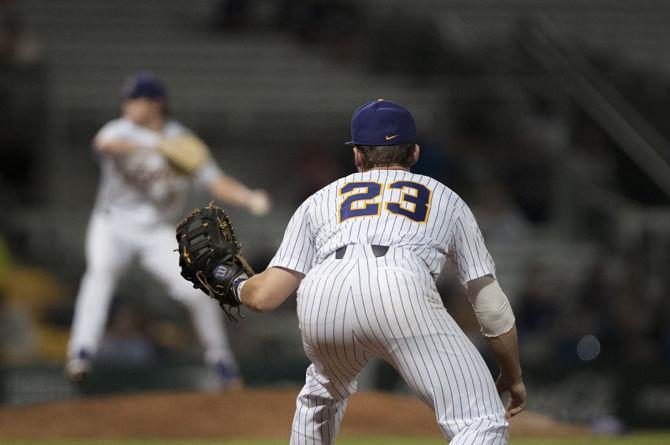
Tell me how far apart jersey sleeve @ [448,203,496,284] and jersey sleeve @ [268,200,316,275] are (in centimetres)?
52

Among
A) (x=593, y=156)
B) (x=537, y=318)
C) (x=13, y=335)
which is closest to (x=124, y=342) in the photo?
(x=13, y=335)

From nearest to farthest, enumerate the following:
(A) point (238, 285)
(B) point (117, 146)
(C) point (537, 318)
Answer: (A) point (238, 285), (B) point (117, 146), (C) point (537, 318)

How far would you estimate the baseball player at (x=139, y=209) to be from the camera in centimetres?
890

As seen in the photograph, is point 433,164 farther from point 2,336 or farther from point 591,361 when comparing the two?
point 2,336

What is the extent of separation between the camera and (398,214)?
4.35 m

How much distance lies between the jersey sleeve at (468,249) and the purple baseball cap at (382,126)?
0.35m

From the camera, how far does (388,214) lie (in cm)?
435

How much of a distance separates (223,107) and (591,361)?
5.97 meters

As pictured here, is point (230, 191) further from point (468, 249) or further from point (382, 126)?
point (468, 249)

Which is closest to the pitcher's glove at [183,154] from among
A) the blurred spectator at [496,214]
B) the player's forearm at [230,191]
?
the player's forearm at [230,191]

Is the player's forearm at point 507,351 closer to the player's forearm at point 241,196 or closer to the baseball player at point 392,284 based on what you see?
the baseball player at point 392,284

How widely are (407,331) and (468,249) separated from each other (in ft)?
1.37

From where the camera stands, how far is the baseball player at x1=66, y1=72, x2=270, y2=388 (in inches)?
350

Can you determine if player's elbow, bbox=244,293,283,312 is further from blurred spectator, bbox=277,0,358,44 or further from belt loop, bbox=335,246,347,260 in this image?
blurred spectator, bbox=277,0,358,44
